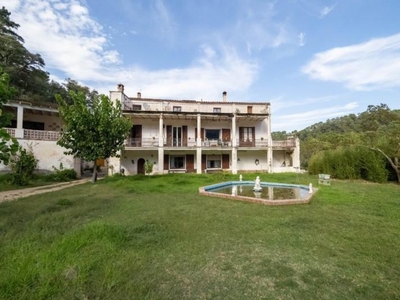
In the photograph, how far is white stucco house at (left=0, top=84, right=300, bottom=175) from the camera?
2047 cm

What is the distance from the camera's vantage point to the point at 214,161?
75.6ft

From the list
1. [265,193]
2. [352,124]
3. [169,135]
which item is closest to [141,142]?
[169,135]

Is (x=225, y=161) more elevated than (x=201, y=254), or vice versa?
(x=225, y=161)

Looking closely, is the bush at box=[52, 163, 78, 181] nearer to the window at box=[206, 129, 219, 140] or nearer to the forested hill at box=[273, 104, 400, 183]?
the window at box=[206, 129, 219, 140]

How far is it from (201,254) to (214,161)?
62.2 ft

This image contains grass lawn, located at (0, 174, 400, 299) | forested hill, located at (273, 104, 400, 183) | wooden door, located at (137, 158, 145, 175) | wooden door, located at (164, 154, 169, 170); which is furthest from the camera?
wooden door, located at (164, 154, 169, 170)

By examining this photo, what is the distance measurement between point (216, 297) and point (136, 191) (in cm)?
913

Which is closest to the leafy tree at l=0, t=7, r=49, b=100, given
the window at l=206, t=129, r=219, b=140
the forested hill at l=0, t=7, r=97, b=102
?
the forested hill at l=0, t=7, r=97, b=102

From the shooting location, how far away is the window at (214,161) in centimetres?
2289

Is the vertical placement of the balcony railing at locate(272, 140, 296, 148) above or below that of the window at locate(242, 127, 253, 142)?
below

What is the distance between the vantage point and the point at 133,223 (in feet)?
19.1

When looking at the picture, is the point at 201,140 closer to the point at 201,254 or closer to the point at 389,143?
the point at 389,143

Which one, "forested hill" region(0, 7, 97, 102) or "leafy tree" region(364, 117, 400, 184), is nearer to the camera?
"leafy tree" region(364, 117, 400, 184)

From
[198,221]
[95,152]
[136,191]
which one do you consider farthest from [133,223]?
[95,152]
